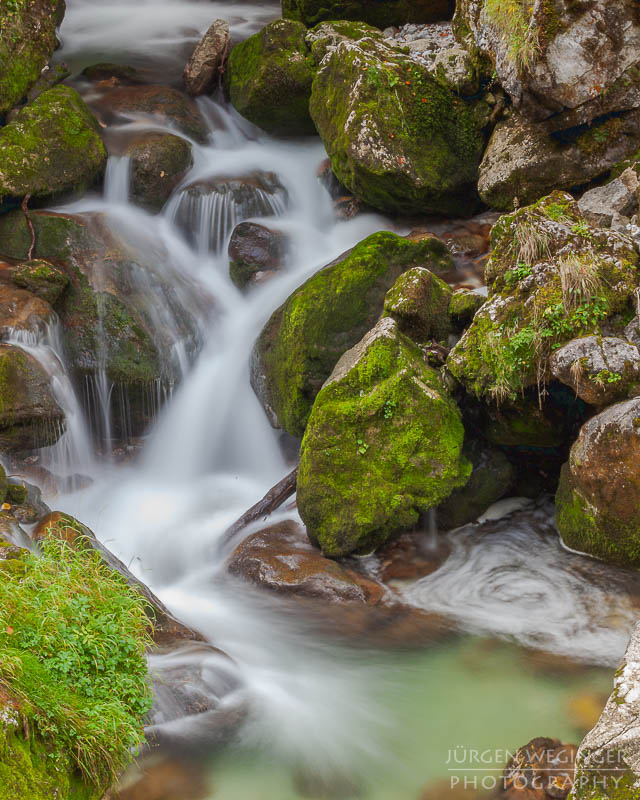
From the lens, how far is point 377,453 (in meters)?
6.16

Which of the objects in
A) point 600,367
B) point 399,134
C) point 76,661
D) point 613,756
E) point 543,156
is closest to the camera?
point 613,756

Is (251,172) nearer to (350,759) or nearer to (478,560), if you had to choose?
(478,560)

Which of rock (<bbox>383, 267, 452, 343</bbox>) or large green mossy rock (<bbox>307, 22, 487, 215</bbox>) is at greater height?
large green mossy rock (<bbox>307, 22, 487, 215</bbox>)

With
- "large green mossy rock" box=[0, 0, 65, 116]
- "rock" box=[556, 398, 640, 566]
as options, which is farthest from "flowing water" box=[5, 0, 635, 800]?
"large green mossy rock" box=[0, 0, 65, 116]

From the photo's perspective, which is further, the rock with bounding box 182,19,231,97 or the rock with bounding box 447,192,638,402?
the rock with bounding box 182,19,231,97

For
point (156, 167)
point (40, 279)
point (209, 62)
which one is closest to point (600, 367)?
point (40, 279)

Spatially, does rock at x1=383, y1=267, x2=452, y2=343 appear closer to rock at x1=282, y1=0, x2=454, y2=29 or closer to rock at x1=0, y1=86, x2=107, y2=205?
rock at x1=0, y1=86, x2=107, y2=205

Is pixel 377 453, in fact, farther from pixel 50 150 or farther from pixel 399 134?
pixel 50 150

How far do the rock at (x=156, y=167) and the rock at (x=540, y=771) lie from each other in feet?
26.9

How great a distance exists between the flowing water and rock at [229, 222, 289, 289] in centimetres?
16

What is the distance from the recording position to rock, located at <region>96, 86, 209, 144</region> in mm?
10992

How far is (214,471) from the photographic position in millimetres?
8133

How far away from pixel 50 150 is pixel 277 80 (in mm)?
3449

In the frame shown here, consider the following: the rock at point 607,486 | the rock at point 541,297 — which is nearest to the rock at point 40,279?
the rock at point 541,297
